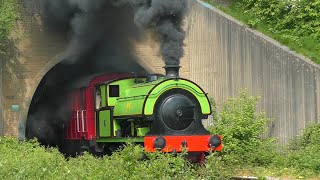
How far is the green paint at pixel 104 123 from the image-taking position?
1452 centimetres

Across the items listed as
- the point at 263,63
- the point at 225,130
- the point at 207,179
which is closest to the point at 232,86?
the point at 263,63

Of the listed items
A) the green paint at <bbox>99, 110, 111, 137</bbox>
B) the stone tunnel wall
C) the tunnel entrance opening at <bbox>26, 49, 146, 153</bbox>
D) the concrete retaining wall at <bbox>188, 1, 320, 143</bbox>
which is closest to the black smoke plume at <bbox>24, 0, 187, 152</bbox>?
the tunnel entrance opening at <bbox>26, 49, 146, 153</bbox>

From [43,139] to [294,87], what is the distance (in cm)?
1047

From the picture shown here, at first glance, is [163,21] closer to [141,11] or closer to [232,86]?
[141,11]

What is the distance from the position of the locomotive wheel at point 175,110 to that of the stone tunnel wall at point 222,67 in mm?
3848

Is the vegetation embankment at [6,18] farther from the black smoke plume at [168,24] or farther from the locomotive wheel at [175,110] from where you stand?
the locomotive wheel at [175,110]

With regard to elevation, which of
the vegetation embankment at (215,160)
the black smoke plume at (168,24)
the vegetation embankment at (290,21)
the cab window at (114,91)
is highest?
the vegetation embankment at (290,21)

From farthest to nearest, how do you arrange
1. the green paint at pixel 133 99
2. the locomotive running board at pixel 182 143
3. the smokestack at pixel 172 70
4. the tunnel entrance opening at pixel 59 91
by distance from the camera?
the tunnel entrance opening at pixel 59 91
the smokestack at pixel 172 70
the green paint at pixel 133 99
the locomotive running board at pixel 182 143

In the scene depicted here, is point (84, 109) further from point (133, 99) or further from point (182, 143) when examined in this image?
point (182, 143)

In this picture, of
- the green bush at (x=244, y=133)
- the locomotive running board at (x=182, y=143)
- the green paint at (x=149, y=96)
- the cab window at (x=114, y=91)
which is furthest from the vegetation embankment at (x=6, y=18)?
the locomotive running board at (x=182, y=143)

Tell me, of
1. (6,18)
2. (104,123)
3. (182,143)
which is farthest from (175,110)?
(6,18)

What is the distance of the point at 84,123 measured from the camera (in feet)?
54.7

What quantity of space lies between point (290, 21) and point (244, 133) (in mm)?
5278

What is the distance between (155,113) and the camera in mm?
12789
